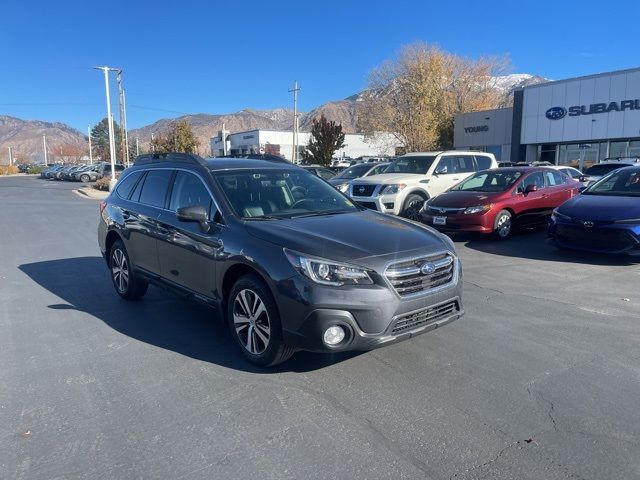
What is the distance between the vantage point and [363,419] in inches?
133

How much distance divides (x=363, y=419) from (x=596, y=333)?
2.85 meters

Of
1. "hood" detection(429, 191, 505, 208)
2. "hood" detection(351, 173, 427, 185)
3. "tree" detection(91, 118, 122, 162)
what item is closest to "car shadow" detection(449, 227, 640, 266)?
"hood" detection(429, 191, 505, 208)

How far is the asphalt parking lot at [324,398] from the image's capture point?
2.91 meters

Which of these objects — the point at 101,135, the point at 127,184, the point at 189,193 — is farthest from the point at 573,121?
the point at 101,135

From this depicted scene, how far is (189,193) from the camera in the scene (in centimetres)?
→ 507

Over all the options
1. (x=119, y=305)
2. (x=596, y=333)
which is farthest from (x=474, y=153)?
(x=119, y=305)

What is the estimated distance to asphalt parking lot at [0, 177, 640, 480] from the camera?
2.91m

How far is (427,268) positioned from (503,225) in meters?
6.83

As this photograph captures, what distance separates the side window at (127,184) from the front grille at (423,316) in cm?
389

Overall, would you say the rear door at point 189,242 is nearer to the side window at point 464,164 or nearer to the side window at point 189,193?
the side window at point 189,193

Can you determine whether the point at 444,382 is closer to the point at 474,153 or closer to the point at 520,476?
the point at 520,476

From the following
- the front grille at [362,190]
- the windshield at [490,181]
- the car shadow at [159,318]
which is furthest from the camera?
the front grille at [362,190]

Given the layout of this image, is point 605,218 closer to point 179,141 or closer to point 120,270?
point 120,270

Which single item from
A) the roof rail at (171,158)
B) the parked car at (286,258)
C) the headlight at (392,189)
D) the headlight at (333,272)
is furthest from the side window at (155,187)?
the headlight at (392,189)
